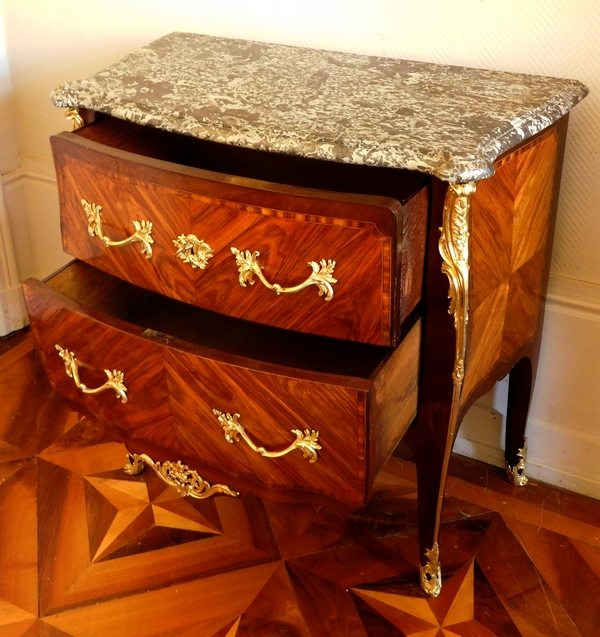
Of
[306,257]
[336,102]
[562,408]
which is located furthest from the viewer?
[562,408]

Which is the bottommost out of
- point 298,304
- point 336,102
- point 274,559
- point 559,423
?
point 274,559

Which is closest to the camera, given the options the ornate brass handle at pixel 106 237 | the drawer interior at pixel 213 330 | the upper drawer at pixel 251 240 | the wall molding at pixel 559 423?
the upper drawer at pixel 251 240

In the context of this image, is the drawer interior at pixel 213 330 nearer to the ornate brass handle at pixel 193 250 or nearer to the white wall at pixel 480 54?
the ornate brass handle at pixel 193 250

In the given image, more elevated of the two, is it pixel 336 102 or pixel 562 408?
pixel 336 102

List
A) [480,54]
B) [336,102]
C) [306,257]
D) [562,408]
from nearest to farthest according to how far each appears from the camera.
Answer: [306,257] < [336,102] < [480,54] < [562,408]

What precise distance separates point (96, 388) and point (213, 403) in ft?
0.62

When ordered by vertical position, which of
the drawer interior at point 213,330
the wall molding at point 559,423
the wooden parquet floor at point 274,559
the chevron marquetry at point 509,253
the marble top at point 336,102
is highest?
the marble top at point 336,102

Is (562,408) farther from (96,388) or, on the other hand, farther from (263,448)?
(96,388)

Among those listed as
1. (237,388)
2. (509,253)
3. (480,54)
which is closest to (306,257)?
(237,388)

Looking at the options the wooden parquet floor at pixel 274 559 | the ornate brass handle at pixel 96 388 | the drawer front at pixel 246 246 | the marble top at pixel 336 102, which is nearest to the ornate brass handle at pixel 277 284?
the drawer front at pixel 246 246

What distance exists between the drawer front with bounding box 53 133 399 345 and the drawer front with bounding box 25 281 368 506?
0.07 meters

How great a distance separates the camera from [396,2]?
108 cm

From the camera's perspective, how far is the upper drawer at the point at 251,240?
75 centimetres

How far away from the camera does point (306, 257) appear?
2.57 ft
